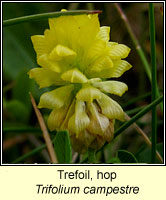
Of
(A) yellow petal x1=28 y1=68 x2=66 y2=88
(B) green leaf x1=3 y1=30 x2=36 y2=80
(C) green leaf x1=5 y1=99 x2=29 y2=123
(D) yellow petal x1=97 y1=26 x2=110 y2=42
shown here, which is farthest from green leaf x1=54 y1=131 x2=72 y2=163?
(B) green leaf x1=3 y1=30 x2=36 y2=80

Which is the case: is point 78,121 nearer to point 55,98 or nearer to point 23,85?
point 55,98

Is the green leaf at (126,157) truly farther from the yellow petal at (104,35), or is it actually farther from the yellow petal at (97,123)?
the yellow petal at (104,35)

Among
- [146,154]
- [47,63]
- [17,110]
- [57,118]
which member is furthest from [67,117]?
[17,110]

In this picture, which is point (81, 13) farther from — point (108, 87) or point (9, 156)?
point (9, 156)

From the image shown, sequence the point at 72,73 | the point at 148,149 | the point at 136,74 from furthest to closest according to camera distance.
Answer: the point at 136,74 → the point at 148,149 → the point at 72,73

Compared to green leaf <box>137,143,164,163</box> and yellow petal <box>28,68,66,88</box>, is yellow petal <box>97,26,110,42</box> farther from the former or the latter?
green leaf <box>137,143,164,163</box>

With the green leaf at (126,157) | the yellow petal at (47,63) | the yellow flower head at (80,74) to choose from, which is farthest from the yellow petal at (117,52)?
the green leaf at (126,157)

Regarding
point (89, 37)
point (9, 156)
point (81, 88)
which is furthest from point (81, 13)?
point (9, 156)
